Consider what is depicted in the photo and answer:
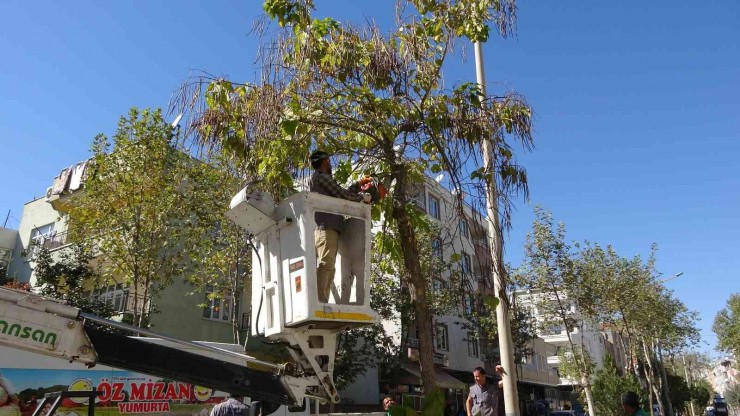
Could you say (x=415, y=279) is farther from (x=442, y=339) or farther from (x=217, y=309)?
(x=442, y=339)

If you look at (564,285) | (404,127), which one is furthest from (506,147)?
(564,285)

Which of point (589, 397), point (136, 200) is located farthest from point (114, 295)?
point (589, 397)

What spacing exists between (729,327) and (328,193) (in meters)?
50.2

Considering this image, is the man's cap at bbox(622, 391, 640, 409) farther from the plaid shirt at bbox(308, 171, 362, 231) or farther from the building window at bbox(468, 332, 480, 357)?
the building window at bbox(468, 332, 480, 357)

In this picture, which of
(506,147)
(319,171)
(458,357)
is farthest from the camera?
(458,357)

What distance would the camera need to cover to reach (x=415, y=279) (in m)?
6.38

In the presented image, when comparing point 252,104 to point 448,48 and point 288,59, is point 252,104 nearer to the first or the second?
point 288,59

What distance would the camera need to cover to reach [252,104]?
20.9ft

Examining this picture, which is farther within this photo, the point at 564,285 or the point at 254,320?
the point at 564,285

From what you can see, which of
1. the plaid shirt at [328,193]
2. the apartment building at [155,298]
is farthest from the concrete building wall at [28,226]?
the plaid shirt at [328,193]

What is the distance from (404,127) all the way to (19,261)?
31.0 m

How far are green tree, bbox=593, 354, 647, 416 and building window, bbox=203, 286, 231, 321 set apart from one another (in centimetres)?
1771

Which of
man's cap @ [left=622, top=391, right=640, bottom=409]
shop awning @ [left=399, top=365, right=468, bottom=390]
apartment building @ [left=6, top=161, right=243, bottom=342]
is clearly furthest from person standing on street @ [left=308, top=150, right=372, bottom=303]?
shop awning @ [left=399, top=365, right=468, bottom=390]

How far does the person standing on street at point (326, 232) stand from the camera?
4.80 metres
